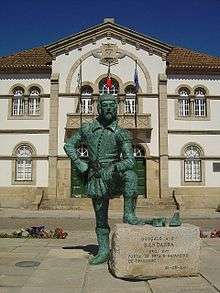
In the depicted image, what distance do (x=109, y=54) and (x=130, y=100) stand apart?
3098mm

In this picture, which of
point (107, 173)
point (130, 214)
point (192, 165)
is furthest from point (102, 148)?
point (192, 165)

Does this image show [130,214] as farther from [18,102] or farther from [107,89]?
[18,102]

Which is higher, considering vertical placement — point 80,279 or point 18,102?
point 18,102

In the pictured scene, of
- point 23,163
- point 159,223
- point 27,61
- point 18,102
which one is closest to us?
point 159,223

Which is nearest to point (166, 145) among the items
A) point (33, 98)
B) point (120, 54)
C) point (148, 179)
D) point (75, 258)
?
point (148, 179)

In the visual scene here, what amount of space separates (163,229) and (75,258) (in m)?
1.96

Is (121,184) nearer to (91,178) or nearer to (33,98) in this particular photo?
(91,178)

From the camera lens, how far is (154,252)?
6.13 metres

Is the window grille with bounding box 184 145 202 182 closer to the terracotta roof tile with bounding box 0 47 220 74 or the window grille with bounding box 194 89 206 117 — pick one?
→ the window grille with bounding box 194 89 206 117

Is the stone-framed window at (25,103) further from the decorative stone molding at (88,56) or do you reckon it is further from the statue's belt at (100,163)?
the statue's belt at (100,163)

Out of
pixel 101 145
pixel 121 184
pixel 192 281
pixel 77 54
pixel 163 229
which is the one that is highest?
pixel 77 54

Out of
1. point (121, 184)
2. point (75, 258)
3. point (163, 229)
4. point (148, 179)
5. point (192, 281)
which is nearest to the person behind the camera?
point (192, 281)

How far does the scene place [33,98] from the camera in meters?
28.2

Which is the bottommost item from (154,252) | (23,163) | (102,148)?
(154,252)
